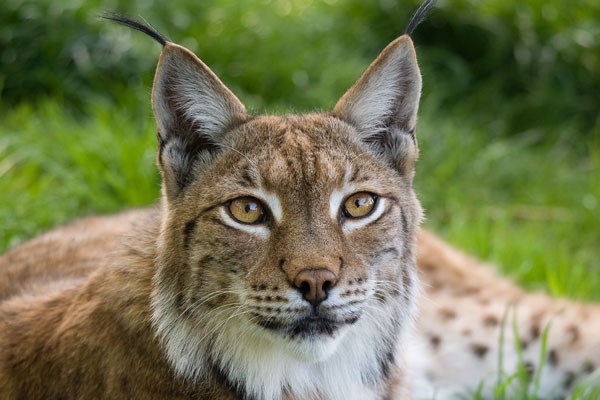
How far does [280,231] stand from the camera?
3.34 meters

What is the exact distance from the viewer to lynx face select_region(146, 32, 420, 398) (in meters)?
3.28

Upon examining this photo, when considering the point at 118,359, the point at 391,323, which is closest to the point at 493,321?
the point at 391,323

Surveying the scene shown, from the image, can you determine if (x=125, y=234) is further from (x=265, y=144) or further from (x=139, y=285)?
(x=265, y=144)

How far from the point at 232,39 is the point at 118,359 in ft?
16.1

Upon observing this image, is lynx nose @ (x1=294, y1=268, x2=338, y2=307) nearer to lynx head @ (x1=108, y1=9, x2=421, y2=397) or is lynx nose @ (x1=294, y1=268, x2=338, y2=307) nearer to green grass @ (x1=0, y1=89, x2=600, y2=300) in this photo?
lynx head @ (x1=108, y1=9, x2=421, y2=397)

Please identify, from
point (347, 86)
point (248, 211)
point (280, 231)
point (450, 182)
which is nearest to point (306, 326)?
point (280, 231)

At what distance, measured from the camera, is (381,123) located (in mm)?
3844

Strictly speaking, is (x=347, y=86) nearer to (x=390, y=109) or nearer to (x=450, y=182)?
(x=450, y=182)

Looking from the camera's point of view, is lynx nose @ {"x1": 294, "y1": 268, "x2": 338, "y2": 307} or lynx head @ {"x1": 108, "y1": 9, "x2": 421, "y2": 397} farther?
lynx head @ {"x1": 108, "y1": 9, "x2": 421, "y2": 397}

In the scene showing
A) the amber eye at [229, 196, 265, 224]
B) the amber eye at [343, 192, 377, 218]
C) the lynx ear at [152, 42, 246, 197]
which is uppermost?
the lynx ear at [152, 42, 246, 197]

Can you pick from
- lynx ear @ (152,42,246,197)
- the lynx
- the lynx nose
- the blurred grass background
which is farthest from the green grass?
the lynx nose

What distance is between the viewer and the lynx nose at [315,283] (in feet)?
10.4

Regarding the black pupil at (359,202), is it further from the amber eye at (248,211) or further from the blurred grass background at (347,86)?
the blurred grass background at (347,86)

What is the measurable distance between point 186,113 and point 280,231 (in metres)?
0.64
